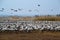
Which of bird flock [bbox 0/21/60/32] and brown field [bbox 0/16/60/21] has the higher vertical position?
brown field [bbox 0/16/60/21]

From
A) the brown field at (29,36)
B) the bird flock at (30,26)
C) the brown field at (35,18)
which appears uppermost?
the brown field at (35,18)

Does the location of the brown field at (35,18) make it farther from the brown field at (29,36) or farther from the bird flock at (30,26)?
the brown field at (29,36)

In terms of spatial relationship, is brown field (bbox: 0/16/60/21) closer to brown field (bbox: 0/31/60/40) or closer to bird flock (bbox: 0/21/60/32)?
bird flock (bbox: 0/21/60/32)

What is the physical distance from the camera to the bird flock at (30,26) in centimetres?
127

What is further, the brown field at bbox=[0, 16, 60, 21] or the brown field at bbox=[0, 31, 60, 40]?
the brown field at bbox=[0, 16, 60, 21]

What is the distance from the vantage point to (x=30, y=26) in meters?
1.31

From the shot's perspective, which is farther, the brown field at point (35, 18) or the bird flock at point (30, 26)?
the brown field at point (35, 18)

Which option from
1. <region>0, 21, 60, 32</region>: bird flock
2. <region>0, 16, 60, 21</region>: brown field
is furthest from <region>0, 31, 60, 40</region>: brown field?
<region>0, 16, 60, 21</region>: brown field

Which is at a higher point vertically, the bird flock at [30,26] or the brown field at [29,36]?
the bird flock at [30,26]

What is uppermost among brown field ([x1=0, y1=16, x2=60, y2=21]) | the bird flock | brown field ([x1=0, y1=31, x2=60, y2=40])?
brown field ([x1=0, y1=16, x2=60, y2=21])

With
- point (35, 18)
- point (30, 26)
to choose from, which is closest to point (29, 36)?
point (30, 26)

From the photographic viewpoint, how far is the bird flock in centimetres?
127

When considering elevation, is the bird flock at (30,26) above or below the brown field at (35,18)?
below

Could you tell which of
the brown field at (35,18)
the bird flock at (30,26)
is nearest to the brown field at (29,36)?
the bird flock at (30,26)
